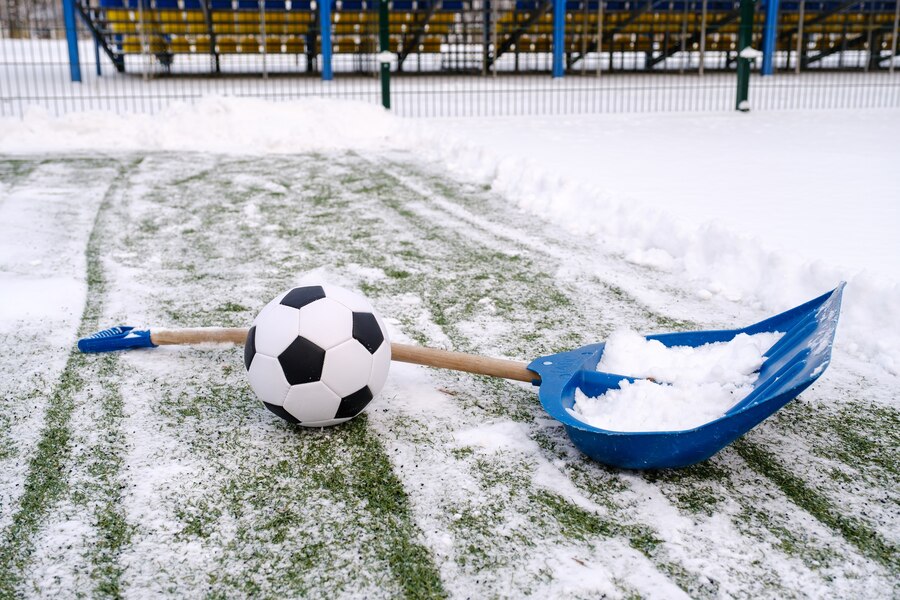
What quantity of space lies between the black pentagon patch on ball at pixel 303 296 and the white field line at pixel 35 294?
0.94m

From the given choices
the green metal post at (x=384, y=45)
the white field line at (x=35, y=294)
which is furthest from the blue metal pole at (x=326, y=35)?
the white field line at (x=35, y=294)

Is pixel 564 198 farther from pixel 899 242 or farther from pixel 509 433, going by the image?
pixel 509 433

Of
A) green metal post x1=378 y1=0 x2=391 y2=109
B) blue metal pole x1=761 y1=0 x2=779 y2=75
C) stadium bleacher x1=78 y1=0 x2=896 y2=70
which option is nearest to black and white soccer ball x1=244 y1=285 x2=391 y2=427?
green metal post x1=378 y1=0 x2=391 y2=109

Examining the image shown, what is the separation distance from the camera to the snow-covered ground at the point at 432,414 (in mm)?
1955

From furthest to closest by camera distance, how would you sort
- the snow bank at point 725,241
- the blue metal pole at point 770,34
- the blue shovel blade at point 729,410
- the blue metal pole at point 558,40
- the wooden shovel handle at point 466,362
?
the blue metal pole at point 770,34 < the blue metal pole at point 558,40 < the snow bank at point 725,241 < the wooden shovel handle at point 466,362 < the blue shovel blade at point 729,410

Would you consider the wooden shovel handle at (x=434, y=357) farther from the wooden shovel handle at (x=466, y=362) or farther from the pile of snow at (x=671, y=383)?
the pile of snow at (x=671, y=383)

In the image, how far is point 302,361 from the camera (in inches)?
97.9

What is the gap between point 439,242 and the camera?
16.5ft

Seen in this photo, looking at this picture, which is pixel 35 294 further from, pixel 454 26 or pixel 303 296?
pixel 454 26

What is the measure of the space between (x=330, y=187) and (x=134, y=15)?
1325 centimetres

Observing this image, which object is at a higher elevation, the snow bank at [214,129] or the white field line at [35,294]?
the snow bank at [214,129]

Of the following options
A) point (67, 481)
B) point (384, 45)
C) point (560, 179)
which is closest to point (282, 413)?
point (67, 481)

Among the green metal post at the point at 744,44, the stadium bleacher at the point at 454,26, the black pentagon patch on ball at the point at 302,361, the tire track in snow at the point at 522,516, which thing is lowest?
the tire track in snow at the point at 522,516

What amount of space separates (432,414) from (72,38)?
47.4 ft
